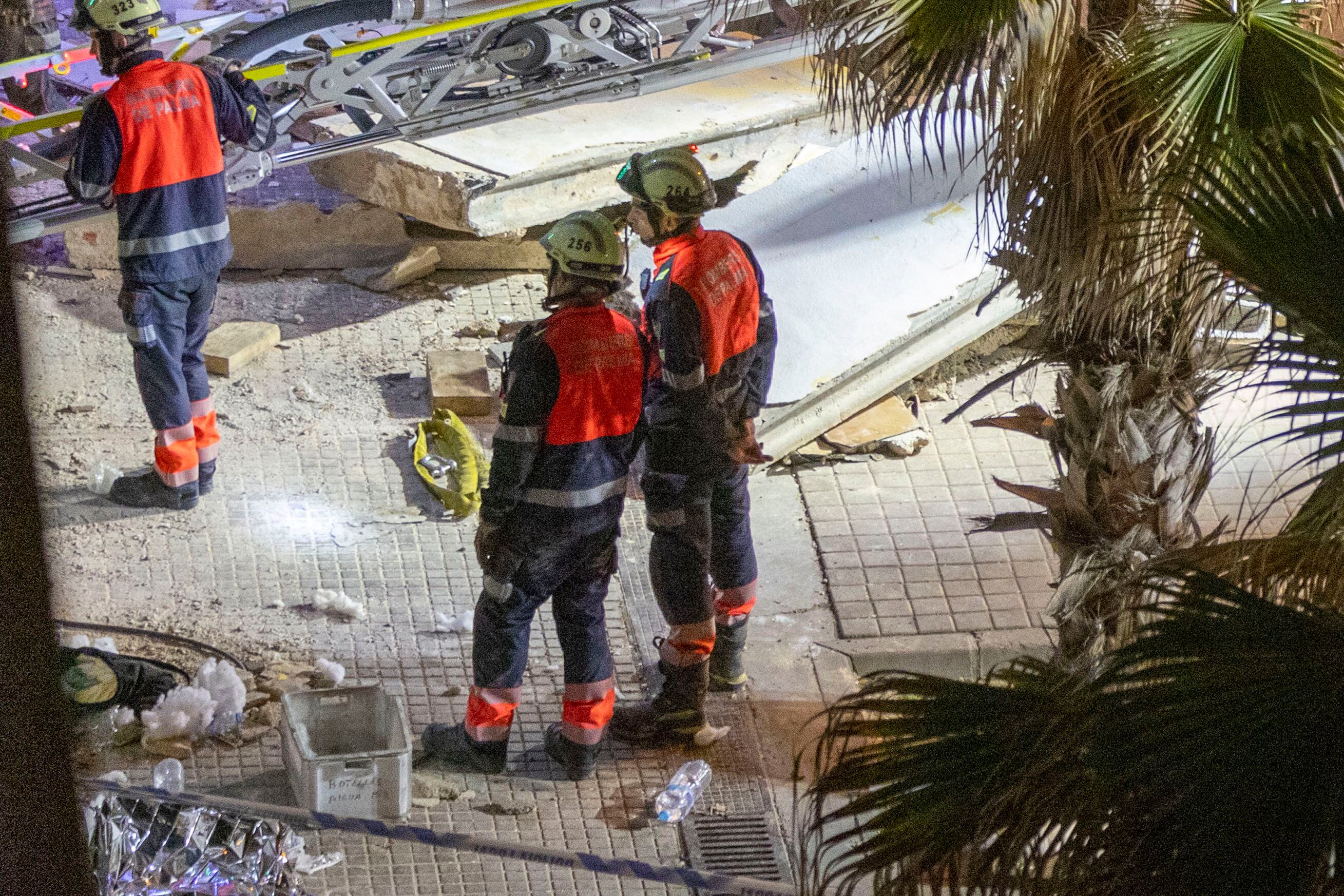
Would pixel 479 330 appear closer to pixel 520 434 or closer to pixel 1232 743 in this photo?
pixel 520 434

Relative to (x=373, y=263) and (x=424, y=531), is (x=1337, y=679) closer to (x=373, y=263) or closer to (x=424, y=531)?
(x=424, y=531)

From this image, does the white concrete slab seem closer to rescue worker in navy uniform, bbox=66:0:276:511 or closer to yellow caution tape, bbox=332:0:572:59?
yellow caution tape, bbox=332:0:572:59

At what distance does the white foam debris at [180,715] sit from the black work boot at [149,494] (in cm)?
133

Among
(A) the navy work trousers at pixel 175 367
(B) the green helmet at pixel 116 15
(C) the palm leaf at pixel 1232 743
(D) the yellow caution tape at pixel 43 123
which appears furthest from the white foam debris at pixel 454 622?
(C) the palm leaf at pixel 1232 743

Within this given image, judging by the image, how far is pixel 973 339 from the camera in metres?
7.34

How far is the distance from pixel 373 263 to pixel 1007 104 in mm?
4747

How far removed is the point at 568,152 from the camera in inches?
313

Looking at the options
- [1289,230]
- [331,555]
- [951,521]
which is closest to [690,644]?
[331,555]

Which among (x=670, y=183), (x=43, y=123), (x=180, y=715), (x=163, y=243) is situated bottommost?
(x=180, y=715)

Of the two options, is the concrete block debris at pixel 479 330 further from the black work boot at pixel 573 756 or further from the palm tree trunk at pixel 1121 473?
the palm tree trunk at pixel 1121 473

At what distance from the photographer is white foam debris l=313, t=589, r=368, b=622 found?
5508mm

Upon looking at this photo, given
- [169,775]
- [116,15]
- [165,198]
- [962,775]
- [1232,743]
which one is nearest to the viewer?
[1232,743]

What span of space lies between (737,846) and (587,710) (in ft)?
2.14

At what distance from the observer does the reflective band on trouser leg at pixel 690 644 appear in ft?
16.4
